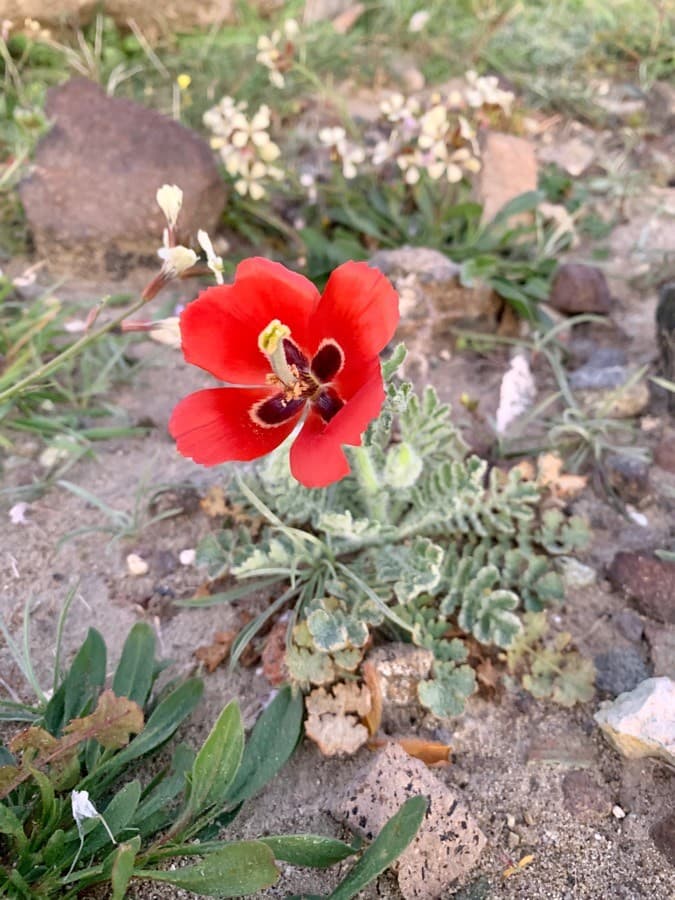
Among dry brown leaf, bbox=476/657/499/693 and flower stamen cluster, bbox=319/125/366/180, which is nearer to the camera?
dry brown leaf, bbox=476/657/499/693


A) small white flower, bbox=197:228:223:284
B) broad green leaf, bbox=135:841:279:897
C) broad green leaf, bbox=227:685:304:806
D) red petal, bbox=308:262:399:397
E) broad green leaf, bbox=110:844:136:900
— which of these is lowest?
broad green leaf, bbox=227:685:304:806

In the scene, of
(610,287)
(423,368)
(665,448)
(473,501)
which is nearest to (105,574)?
(473,501)

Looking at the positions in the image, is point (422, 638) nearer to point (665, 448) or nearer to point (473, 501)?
point (473, 501)

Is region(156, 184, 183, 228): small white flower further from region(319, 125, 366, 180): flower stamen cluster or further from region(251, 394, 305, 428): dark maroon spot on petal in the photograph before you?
region(319, 125, 366, 180): flower stamen cluster

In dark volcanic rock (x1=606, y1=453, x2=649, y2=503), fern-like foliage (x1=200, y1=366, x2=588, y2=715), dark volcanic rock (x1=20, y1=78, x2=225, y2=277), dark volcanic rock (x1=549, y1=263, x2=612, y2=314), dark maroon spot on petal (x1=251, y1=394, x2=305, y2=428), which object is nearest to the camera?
dark maroon spot on petal (x1=251, y1=394, x2=305, y2=428)

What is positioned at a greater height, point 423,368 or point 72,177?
point 72,177

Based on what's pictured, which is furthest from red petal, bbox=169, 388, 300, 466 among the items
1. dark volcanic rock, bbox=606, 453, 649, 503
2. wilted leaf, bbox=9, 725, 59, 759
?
dark volcanic rock, bbox=606, 453, 649, 503

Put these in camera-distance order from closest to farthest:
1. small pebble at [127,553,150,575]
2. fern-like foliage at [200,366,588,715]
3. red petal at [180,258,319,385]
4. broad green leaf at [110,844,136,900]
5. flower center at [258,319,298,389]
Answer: broad green leaf at [110,844,136,900]
flower center at [258,319,298,389]
red petal at [180,258,319,385]
fern-like foliage at [200,366,588,715]
small pebble at [127,553,150,575]

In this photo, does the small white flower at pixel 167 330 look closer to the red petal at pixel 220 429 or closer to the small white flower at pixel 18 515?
the red petal at pixel 220 429

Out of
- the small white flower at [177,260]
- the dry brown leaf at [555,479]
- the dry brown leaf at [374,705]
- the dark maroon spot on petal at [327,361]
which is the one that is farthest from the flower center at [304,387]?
the dry brown leaf at [555,479]
